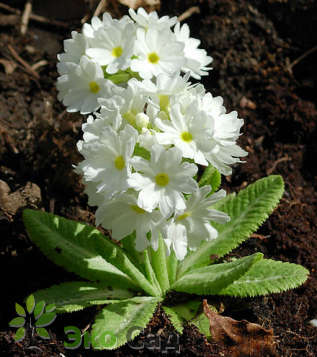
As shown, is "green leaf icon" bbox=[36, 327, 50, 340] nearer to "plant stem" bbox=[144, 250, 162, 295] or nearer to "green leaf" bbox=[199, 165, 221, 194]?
"plant stem" bbox=[144, 250, 162, 295]

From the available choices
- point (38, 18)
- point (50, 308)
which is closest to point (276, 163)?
point (50, 308)

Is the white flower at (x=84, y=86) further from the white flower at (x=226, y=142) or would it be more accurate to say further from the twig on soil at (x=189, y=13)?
the twig on soil at (x=189, y=13)

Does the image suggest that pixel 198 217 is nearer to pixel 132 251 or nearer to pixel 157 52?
pixel 132 251

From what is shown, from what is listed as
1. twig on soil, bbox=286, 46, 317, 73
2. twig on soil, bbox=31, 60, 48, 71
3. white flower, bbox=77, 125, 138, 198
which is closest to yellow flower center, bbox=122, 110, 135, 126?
white flower, bbox=77, 125, 138, 198

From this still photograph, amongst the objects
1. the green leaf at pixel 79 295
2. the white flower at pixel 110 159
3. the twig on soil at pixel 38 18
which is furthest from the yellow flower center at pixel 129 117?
the twig on soil at pixel 38 18

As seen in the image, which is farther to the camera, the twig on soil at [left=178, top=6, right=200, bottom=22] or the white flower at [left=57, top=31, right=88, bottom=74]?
the twig on soil at [left=178, top=6, right=200, bottom=22]

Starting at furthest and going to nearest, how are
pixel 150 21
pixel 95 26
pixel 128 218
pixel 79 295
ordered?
pixel 79 295, pixel 95 26, pixel 150 21, pixel 128 218

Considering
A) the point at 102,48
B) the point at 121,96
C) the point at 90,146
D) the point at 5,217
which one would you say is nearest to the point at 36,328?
the point at 5,217
